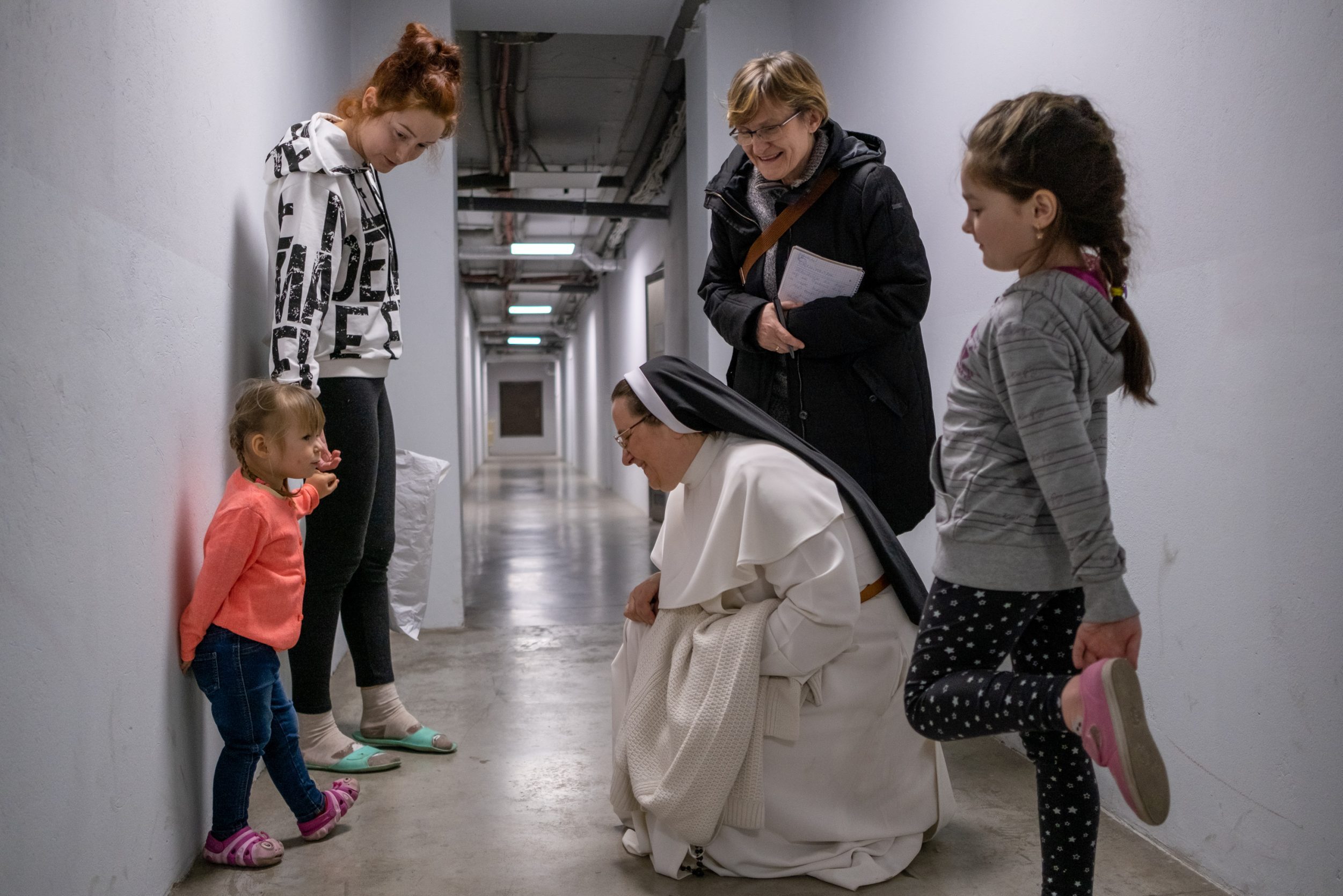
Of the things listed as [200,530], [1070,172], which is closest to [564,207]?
[200,530]

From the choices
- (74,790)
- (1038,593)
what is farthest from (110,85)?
(1038,593)

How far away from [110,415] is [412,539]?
4.92ft

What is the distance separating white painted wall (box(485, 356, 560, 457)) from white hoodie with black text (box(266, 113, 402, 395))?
27041mm

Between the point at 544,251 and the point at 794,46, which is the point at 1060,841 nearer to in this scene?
the point at 794,46

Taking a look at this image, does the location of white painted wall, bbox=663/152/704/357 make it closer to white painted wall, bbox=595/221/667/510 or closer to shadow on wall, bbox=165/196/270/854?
white painted wall, bbox=595/221/667/510

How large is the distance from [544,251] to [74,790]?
9179 mm

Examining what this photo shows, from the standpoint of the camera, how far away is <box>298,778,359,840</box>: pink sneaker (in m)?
2.11

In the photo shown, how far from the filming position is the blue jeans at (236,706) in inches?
74.4

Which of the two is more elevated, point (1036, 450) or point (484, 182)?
point (484, 182)

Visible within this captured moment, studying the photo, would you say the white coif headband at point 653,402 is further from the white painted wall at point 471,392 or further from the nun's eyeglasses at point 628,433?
the white painted wall at point 471,392

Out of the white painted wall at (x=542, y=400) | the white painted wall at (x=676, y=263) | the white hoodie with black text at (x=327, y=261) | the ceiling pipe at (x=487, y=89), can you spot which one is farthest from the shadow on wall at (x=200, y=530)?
the white painted wall at (x=542, y=400)

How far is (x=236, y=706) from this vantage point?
6.20ft

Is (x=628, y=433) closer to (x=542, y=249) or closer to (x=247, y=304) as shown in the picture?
(x=247, y=304)

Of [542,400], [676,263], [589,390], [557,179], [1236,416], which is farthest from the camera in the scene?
[542,400]
